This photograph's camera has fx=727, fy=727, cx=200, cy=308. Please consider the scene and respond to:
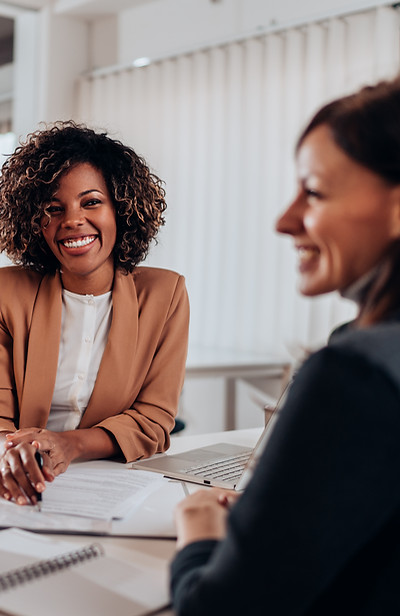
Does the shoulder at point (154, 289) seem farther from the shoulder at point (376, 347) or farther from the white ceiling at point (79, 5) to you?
the white ceiling at point (79, 5)

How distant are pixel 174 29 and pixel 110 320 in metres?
3.12

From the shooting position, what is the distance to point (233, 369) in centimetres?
367

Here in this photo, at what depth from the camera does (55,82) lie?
4797 mm

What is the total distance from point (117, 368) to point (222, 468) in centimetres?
36

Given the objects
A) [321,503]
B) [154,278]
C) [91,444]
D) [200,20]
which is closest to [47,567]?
[321,503]

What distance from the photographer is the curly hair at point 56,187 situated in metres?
1.78

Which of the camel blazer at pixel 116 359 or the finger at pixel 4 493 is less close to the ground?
the camel blazer at pixel 116 359

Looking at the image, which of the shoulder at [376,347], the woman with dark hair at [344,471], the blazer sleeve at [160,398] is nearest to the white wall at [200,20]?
the blazer sleeve at [160,398]

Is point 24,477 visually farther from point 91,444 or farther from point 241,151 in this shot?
point 241,151

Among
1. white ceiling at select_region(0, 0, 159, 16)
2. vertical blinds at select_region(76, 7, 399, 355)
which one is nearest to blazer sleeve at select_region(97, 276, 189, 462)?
vertical blinds at select_region(76, 7, 399, 355)

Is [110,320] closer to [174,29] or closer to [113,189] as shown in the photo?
[113,189]

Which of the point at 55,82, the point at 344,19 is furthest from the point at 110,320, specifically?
the point at 55,82

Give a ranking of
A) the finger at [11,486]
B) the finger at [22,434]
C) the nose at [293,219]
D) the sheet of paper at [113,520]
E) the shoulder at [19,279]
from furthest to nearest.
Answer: the shoulder at [19,279] < the finger at [22,434] < the finger at [11,486] < the sheet of paper at [113,520] < the nose at [293,219]

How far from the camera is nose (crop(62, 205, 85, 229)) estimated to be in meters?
1.74
